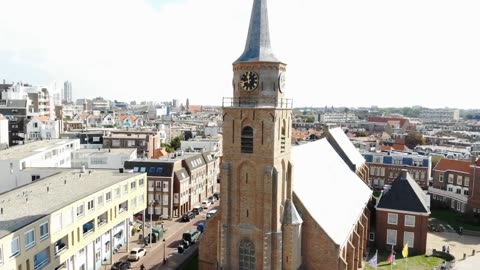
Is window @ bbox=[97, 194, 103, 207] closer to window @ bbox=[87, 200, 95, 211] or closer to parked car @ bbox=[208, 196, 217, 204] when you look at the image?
window @ bbox=[87, 200, 95, 211]

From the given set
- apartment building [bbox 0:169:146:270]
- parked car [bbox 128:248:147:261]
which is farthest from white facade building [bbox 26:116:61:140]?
parked car [bbox 128:248:147:261]

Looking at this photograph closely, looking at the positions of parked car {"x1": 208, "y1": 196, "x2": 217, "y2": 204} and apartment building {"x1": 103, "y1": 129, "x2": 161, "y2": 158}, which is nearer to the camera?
parked car {"x1": 208, "y1": 196, "x2": 217, "y2": 204}

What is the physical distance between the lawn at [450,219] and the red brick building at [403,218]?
1548 centimetres

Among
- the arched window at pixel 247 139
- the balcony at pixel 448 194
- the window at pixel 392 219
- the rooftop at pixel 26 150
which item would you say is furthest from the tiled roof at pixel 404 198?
the rooftop at pixel 26 150

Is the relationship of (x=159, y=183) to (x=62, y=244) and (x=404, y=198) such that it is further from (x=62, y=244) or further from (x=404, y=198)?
(x=404, y=198)

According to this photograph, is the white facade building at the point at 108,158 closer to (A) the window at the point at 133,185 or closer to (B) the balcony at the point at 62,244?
(A) the window at the point at 133,185

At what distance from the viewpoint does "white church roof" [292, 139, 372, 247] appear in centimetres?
3788

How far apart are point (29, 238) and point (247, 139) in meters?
20.1

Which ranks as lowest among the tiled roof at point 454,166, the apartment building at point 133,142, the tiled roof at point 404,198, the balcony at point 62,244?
the balcony at point 62,244

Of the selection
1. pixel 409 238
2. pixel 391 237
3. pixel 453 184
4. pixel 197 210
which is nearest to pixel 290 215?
pixel 391 237

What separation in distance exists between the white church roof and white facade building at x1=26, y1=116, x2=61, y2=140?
8251 centimetres

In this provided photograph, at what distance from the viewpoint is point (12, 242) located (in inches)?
1188

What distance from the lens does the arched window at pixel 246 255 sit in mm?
35125

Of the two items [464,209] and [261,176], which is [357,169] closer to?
[464,209]
